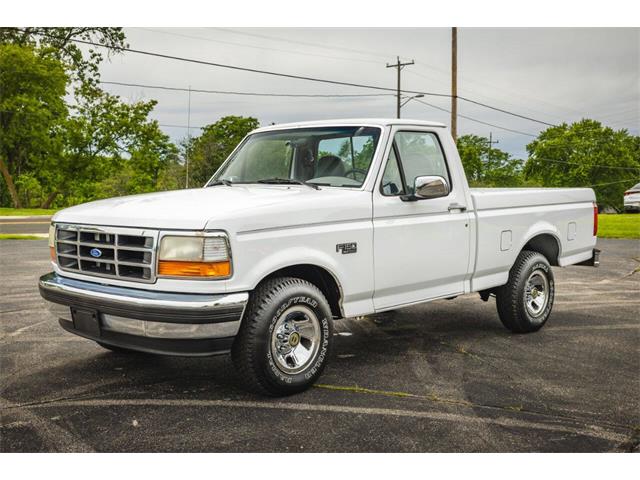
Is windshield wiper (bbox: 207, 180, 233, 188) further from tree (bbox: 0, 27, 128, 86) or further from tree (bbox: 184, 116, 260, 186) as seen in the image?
tree (bbox: 184, 116, 260, 186)

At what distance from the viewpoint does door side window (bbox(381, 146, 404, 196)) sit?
18.2 ft

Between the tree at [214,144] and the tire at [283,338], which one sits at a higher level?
the tree at [214,144]

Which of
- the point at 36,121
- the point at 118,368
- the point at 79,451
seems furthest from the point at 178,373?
the point at 36,121

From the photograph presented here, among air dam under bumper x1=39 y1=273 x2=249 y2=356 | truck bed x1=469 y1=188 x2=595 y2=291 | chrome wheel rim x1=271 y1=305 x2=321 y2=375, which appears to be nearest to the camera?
air dam under bumper x1=39 y1=273 x2=249 y2=356

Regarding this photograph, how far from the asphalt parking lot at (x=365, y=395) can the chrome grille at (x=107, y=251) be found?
89 centimetres

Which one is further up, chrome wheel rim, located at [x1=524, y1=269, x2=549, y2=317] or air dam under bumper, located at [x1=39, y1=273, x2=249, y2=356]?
air dam under bumper, located at [x1=39, y1=273, x2=249, y2=356]

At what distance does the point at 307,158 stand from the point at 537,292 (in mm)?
2988

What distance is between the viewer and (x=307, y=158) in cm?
589

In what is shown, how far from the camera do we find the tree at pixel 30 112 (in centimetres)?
3934

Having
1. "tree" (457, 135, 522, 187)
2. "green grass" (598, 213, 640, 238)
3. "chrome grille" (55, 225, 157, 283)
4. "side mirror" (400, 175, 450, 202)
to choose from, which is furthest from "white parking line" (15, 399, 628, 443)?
"tree" (457, 135, 522, 187)

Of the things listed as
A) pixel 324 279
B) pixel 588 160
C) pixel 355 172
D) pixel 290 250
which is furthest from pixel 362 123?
pixel 588 160

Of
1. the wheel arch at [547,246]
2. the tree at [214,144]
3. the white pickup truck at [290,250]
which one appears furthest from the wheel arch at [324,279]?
the tree at [214,144]

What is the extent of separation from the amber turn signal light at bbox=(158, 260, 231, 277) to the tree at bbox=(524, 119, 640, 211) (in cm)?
7492

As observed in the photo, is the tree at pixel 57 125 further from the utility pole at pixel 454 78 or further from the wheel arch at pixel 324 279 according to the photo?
the wheel arch at pixel 324 279
